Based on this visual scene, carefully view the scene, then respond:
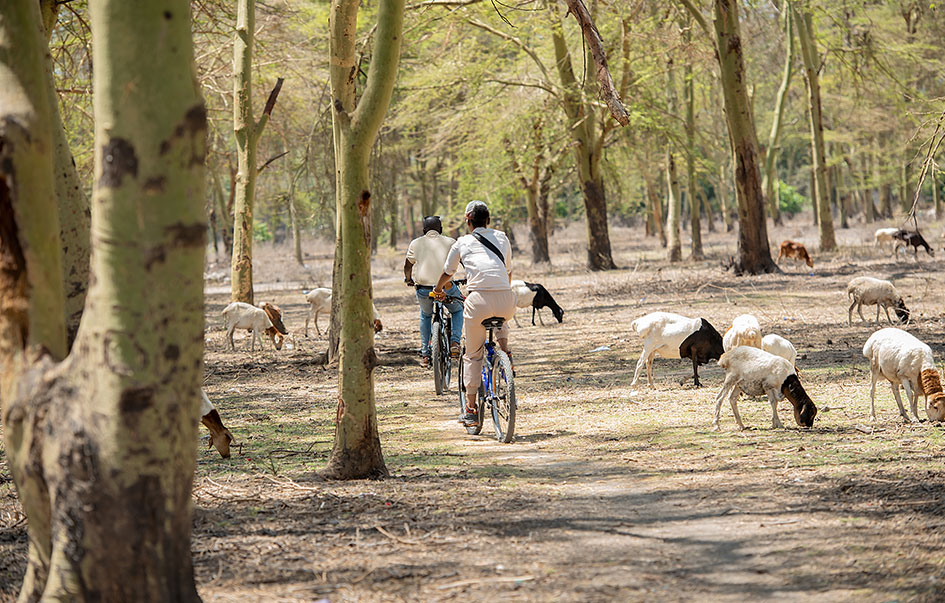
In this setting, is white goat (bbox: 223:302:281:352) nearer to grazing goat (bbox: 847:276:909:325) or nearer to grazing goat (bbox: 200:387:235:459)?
grazing goat (bbox: 200:387:235:459)

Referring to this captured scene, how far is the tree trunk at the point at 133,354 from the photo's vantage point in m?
3.81

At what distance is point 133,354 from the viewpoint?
3826 mm

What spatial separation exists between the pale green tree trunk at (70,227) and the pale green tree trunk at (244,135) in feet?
34.2

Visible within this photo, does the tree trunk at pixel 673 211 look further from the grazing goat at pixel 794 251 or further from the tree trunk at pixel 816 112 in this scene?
the grazing goat at pixel 794 251

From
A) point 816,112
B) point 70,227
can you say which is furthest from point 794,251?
point 70,227

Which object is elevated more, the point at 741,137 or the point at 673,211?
the point at 741,137

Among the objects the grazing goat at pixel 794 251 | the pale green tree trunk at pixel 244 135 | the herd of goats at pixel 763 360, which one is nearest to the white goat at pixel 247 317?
the pale green tree trunk at pixel 244 135

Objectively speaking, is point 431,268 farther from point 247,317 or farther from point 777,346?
point 247,317

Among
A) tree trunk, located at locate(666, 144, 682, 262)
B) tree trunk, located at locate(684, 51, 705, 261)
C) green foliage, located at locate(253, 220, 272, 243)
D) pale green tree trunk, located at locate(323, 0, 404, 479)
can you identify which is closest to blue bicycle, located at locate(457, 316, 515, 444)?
pale green tree trunk, located at locate(323, 0, 404, 479)

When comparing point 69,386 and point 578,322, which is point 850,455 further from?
point 578,322

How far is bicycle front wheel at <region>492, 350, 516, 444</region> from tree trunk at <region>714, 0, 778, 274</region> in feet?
50.6

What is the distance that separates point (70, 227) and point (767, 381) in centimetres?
525

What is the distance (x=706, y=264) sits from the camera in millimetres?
29953

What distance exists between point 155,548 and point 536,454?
14.5 ft
